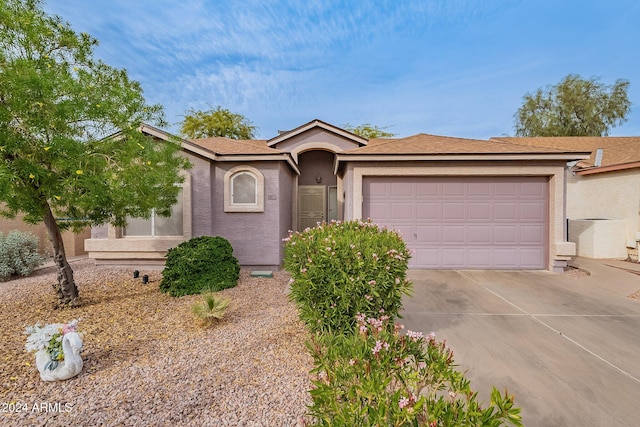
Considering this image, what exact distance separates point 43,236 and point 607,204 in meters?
21.0

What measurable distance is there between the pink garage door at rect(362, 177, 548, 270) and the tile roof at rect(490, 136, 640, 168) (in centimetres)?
507

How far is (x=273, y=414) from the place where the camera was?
7.58 feet

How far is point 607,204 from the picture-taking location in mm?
10320

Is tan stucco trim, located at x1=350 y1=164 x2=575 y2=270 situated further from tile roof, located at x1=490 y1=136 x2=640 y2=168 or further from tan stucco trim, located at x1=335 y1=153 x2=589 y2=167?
tile roof, located at x1=490 y1=136 x2=640 y2=168

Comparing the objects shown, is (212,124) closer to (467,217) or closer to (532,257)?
(467,217)

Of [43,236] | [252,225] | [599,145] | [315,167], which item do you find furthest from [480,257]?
[43,236]

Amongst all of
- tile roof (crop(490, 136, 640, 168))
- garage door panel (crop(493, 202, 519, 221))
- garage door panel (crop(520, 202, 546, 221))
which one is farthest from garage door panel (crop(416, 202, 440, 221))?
tile roof (crop(490, 136, 640, 168))

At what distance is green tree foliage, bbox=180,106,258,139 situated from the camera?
832 inches

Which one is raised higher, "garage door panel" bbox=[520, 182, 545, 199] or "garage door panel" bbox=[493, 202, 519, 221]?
"garage door panel" bbox=[520, 182, 545, 199]

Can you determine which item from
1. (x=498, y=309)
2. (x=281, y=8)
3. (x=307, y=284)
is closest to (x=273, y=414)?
(x=307, y=284)

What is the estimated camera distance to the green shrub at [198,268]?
5734 mm

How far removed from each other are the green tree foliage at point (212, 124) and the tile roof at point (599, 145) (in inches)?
708

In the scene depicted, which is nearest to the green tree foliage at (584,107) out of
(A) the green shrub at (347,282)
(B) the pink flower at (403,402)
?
(A) the green shrub at (347,282)

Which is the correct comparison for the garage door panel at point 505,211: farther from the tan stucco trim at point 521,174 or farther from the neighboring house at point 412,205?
the tan stucco trim at point 521,174
